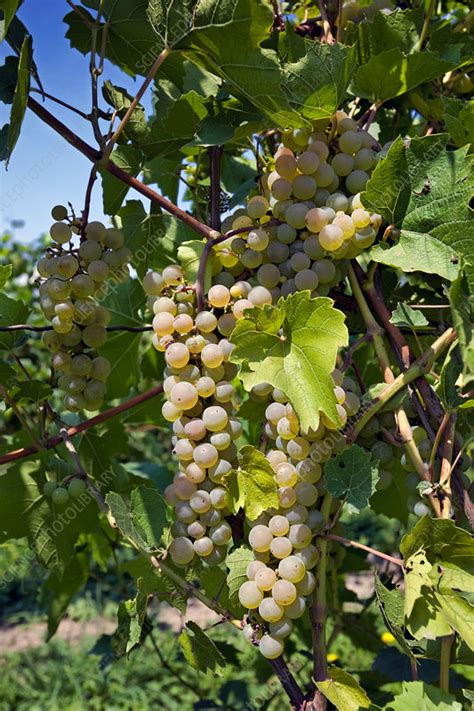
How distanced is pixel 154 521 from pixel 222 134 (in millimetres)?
523

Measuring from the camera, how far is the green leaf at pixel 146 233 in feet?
3.73

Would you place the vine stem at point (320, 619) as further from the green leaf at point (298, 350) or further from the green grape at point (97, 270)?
the green grape at point (97, 270)

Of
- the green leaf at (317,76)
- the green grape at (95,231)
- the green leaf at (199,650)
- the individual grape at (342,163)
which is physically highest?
the green leaf at (317,76)

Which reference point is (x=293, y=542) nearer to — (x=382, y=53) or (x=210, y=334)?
(x=210, y=334)

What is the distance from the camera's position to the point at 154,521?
3.06 feet

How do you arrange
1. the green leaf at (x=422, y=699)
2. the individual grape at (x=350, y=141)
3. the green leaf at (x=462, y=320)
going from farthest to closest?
the individual grape at (x=350, y=141) < the green leaf at (x=422, y=699) < the green leaf at (x=462, y=320)

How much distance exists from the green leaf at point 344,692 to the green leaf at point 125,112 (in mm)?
762

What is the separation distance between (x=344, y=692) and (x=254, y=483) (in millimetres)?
247

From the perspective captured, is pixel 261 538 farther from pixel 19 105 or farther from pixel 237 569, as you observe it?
pixel 19 105

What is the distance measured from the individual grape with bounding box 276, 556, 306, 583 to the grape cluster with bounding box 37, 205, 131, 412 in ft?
1.42

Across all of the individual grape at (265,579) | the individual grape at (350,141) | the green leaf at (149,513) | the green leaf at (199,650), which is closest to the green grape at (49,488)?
the green leaf at (149,513)

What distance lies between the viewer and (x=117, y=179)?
106 cm

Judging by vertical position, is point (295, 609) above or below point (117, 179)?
below

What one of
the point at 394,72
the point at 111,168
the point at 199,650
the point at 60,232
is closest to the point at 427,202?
the point at 394,72
